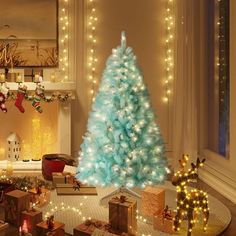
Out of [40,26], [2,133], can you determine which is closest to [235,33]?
[40,26]

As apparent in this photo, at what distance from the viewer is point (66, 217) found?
9.30 ft

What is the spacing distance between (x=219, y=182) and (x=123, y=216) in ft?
5.47

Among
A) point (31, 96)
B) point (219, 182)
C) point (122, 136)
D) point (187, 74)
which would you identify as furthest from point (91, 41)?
point (219, 182)

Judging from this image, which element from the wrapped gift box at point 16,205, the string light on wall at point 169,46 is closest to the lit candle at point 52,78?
the string light on wall at point 169,46

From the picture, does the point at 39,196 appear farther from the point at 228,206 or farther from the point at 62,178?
the point at 228,206

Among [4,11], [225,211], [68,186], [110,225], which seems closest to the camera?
[110,225]

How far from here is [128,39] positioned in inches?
184

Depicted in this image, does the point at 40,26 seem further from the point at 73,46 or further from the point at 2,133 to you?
the point at 2,133

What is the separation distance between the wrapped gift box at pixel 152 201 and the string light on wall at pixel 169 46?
2138mm

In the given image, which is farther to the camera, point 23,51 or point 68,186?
point 23,51

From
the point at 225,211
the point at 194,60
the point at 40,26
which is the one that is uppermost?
the point at 40,26

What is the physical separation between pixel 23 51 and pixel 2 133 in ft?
3.29

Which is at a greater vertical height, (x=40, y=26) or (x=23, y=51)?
(x=40, y=26)

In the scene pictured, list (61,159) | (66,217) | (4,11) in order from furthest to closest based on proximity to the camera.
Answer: (4,11) < (61,159) < (66,217)
